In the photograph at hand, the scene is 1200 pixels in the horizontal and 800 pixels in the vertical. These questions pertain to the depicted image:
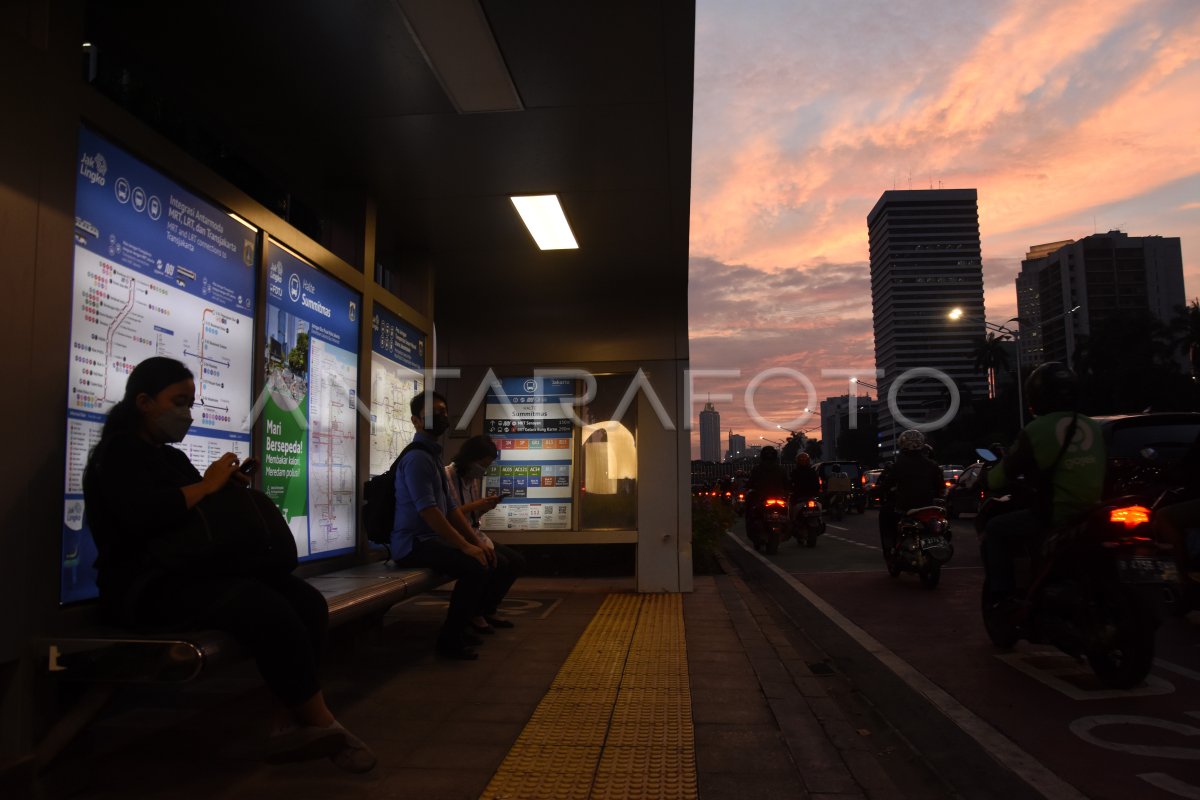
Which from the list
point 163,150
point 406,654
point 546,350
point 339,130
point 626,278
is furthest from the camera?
point 546,350

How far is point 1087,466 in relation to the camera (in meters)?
5.10

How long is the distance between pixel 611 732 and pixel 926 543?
22.0 ft

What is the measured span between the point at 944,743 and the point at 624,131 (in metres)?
3.91


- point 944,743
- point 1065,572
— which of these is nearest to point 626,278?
point 1065,572

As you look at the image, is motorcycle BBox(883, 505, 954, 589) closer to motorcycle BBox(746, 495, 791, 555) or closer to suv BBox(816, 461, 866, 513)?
motorcycle BBox(746, 495, 791, 555)

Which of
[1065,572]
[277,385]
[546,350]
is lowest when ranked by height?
[1065,572]

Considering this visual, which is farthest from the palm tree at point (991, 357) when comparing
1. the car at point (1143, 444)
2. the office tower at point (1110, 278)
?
the car at point (1143, 444)

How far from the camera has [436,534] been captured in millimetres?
6035

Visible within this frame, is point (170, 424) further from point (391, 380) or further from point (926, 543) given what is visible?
point (926, 543)

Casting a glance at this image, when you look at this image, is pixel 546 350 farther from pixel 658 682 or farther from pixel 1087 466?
pixel 1087 466

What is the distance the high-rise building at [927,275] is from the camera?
121500mm

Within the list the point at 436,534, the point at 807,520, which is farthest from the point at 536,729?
the point at 807,520

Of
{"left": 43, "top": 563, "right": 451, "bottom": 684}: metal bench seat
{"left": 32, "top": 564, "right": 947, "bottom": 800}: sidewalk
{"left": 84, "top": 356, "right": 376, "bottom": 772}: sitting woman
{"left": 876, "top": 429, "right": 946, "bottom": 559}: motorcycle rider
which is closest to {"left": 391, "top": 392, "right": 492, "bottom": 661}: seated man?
{"left": 32, "top": 564, "right": 947, "bottom": 800}: sidewalk

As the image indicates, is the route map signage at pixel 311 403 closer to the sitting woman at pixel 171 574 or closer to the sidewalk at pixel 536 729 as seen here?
A: the sidewalk at pixel 536 729
